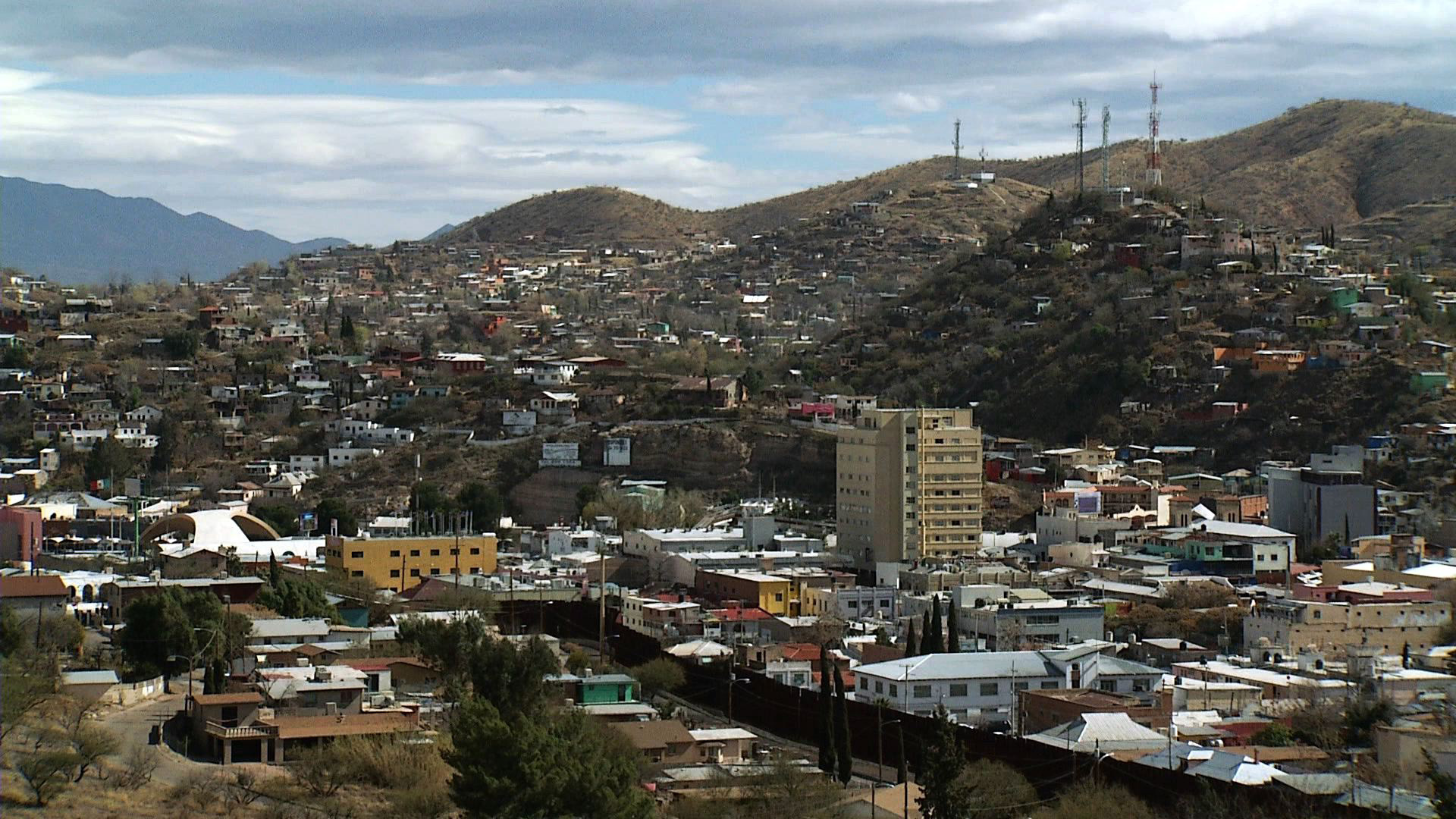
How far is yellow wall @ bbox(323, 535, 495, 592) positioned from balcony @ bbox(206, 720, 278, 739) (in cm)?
1604

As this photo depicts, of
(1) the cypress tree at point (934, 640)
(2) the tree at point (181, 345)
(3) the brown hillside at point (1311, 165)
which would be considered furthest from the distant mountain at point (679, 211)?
(1) the cypress tree at point (934, 640)

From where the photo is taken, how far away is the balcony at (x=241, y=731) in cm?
2766

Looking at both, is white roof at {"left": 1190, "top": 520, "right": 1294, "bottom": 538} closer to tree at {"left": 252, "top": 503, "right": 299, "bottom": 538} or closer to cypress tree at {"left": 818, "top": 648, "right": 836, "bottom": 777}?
cypress tree at {"left": 818, "top": 648, "right": 836, "bottom": 777}

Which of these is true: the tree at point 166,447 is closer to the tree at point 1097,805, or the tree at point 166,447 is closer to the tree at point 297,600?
the tree at point 297,600

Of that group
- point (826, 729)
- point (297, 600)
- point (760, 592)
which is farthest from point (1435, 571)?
point (297, 600)

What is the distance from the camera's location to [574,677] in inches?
1259

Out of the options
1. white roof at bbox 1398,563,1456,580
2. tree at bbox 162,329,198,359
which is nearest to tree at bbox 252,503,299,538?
tree at bbox 162,329,198,359

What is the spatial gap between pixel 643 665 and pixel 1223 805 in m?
11.7

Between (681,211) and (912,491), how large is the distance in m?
88.6

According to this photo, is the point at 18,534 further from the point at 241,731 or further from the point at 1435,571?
the point at 1435,571

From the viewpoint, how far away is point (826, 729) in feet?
93.0

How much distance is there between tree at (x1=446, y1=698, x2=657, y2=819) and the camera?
75.7 ft

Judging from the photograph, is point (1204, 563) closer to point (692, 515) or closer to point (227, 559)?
point (692, 515)

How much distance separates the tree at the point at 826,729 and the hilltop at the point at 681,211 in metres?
82.1
